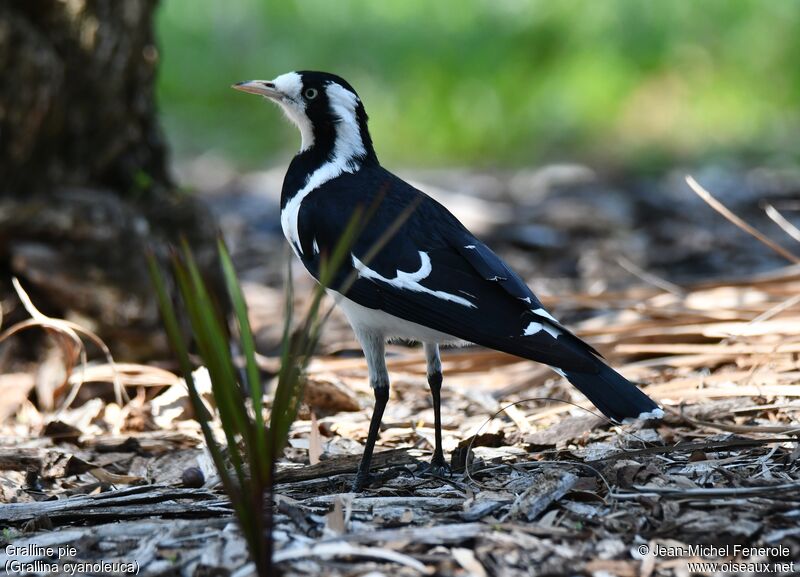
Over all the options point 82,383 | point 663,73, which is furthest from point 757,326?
point 663,73

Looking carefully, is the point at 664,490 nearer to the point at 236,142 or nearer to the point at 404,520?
the point at 404,520

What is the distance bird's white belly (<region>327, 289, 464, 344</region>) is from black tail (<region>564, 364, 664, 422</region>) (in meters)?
0.42

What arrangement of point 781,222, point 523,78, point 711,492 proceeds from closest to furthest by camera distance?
point 711,492 → point 781,222 → point 523,78

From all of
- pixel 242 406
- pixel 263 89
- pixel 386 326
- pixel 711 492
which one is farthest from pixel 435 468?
pixel 263 89

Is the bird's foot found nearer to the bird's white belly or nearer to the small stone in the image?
the bird's white belly

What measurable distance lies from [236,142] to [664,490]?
7.33 metres

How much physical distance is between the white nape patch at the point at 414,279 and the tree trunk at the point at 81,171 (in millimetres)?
1537

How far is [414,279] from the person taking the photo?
10.7ft

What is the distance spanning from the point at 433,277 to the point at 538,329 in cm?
38

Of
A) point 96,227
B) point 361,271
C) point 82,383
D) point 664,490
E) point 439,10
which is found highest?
point 439,10

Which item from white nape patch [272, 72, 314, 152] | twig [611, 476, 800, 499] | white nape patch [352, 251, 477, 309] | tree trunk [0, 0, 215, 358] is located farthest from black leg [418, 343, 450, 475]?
tree trunk [0, 0, 215, 358]

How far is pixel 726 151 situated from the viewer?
803 cm

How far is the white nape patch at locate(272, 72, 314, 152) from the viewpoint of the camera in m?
3.82

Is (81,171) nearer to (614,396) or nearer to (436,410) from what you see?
(436,410)
